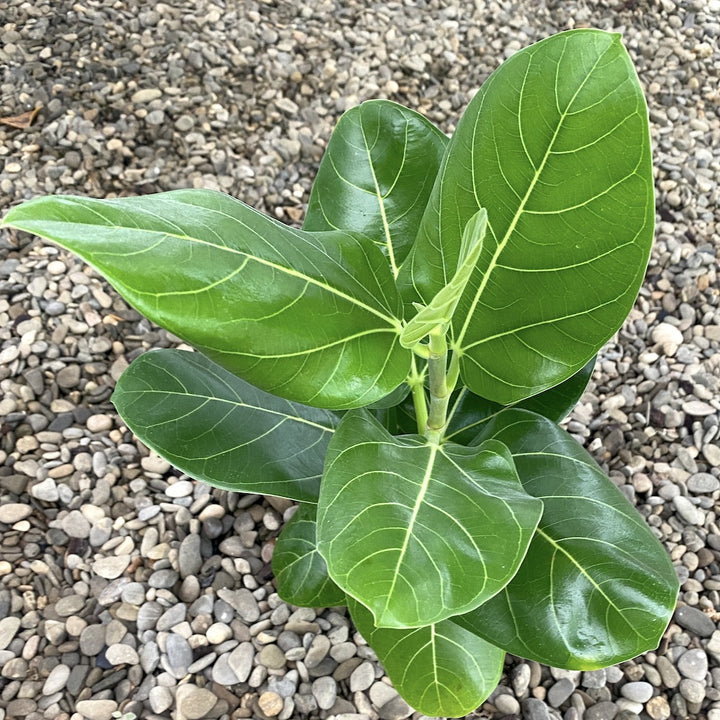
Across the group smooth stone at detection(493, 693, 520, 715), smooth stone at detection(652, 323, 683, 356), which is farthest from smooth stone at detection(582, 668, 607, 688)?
smooth stone at detection(652, 323, 683, 356)

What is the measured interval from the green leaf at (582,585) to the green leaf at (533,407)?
0.54 ft

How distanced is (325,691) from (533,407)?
1.89ft

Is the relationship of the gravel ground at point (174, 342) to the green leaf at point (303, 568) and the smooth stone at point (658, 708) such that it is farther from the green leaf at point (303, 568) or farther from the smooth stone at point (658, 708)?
the green leaf at point (303, 568)

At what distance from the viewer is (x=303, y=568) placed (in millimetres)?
1225

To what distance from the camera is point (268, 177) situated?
2.04m

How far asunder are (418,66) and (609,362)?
116 centimetres

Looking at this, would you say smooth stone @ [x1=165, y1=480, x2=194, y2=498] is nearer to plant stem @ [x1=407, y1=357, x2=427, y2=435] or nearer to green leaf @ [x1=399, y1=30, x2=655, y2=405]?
plant stem @ [x1=407, y1=357, x2=427, y2=435]

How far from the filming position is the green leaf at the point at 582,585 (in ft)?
2.71

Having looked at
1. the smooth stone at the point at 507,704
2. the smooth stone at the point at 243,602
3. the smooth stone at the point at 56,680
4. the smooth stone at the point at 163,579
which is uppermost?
the smooth stone at the point at 507,704

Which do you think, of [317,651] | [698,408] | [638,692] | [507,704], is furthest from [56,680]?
[698,408]

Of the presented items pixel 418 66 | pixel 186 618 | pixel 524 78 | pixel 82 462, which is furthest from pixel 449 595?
pixel 418 66

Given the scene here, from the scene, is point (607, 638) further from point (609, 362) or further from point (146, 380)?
point (609, 362)

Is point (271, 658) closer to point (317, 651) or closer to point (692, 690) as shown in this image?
point (317, 651)

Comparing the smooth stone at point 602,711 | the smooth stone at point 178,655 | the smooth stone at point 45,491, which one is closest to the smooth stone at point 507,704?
the smooth stone at point 602,711
